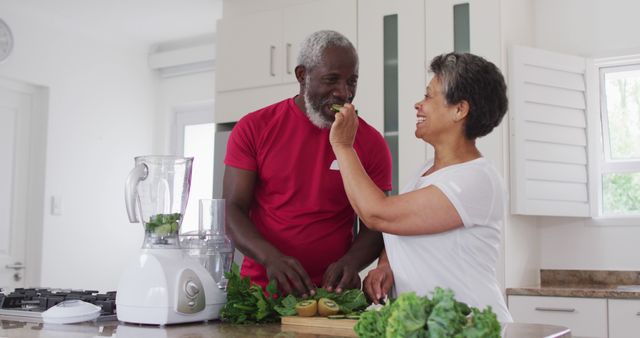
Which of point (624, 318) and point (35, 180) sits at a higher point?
point (35, 180)

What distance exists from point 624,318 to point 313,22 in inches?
82.9

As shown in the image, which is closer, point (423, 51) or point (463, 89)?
Result: point (463, 89)

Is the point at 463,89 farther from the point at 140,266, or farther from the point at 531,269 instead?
the point at 531,269

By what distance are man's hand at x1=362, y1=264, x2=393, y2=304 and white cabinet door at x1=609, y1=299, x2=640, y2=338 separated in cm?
182

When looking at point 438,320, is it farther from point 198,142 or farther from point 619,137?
point 198,142

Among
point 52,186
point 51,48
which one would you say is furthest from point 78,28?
point 52,186

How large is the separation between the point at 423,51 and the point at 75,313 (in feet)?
8.17

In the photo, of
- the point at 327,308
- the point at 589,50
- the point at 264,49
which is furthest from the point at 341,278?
the point at 589,50

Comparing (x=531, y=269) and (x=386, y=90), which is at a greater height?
(x=386, y=90)

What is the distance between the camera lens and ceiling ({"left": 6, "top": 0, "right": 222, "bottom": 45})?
4578 millimetres

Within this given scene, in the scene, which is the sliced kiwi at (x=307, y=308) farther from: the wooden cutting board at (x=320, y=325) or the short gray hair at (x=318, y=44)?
the short gray hair at (x=318, y=44)

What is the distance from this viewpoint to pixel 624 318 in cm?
304

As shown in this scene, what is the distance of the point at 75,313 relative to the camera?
1471mm

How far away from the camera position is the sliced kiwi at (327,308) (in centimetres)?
142
